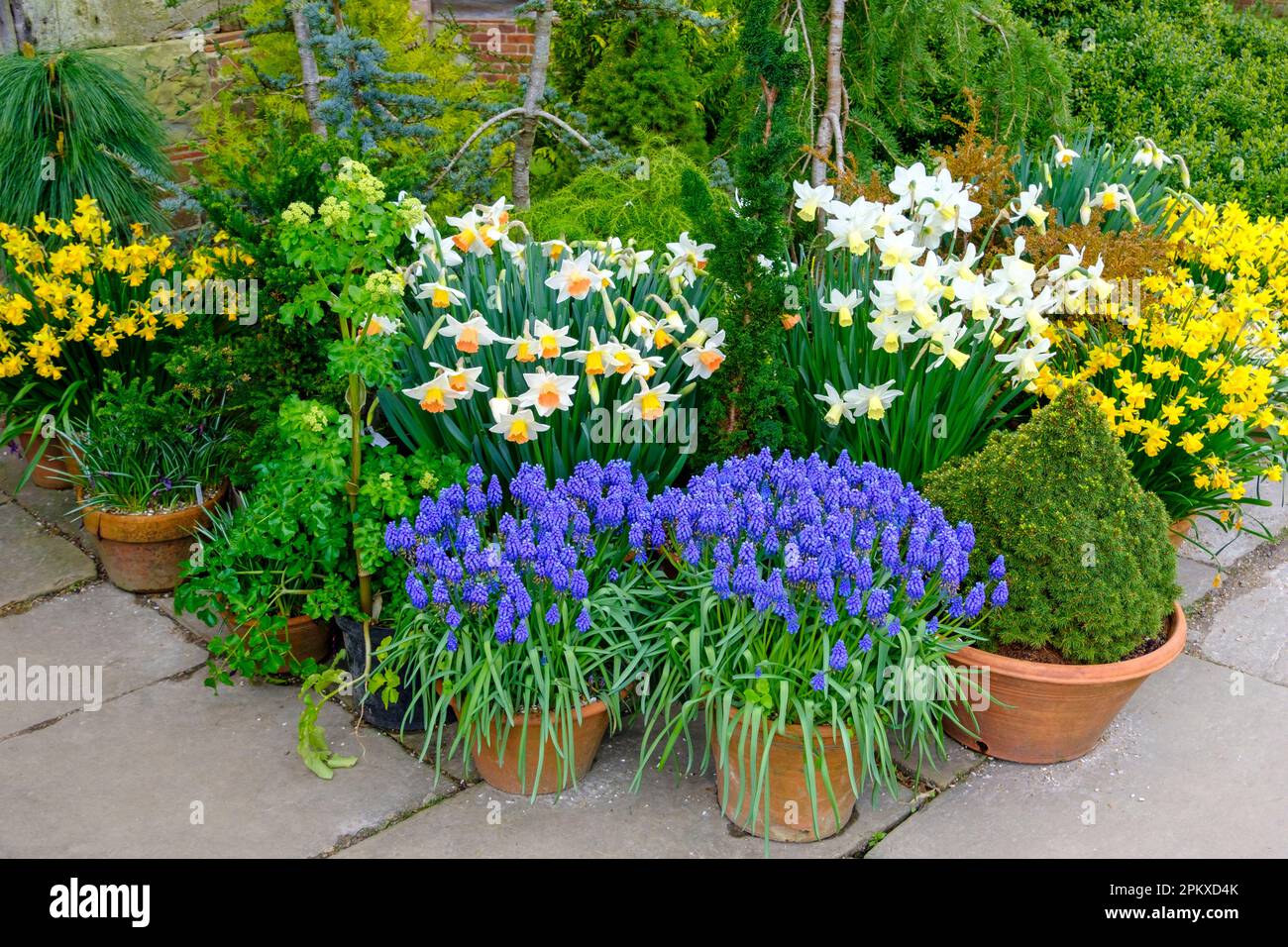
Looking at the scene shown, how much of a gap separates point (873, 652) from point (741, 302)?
1032 millimetres

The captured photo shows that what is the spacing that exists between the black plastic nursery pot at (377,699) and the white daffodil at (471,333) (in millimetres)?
759

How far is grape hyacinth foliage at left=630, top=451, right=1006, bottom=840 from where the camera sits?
8.25 feet

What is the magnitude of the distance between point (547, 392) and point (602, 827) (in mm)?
1063

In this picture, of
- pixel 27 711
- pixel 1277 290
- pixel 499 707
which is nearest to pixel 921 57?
pixel 1277 290

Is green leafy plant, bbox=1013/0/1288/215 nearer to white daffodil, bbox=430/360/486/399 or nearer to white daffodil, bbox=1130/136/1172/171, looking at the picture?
white daffodil, bbox=1130/136/1172/171

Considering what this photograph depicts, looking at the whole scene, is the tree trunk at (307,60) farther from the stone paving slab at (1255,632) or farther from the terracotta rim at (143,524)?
the stone paving slab at (1255,632)

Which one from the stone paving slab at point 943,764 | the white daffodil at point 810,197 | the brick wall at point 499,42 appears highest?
the brick wall at point 499,42

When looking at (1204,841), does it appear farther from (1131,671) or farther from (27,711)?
(27,711)

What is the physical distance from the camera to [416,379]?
10.4 ft

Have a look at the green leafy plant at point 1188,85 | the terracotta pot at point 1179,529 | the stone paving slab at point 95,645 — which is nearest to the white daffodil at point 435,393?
the stone paving slab at point 95,645

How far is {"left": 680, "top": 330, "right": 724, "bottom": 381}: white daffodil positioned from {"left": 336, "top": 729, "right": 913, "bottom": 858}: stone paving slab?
→ 1.07 metres

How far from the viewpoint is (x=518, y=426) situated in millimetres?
2836

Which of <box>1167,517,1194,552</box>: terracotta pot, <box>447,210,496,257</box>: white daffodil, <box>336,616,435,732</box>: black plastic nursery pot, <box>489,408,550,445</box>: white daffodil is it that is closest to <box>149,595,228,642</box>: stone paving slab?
<box>336,616,435,732</box>: black plastic nursery pot

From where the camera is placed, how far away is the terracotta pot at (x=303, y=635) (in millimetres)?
3197
